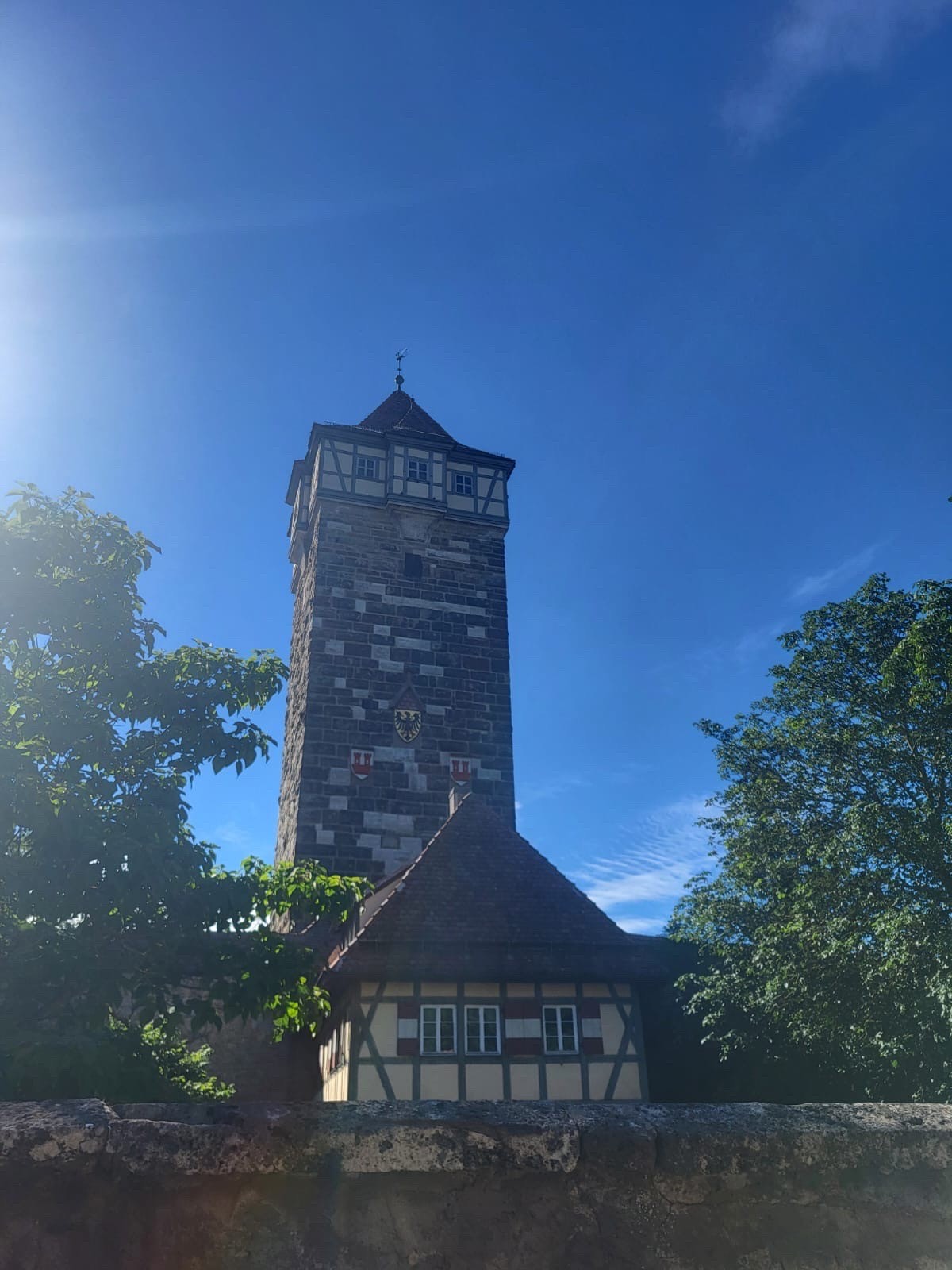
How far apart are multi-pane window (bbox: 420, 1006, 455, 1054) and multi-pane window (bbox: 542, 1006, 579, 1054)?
4.24ft

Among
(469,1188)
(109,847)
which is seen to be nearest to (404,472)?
(109,847)

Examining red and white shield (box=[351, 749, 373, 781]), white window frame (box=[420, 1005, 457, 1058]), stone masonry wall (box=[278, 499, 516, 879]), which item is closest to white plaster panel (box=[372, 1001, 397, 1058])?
white window frame (box=[420, 1005, 457, 1058])

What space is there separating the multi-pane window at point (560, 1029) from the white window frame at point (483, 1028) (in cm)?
63

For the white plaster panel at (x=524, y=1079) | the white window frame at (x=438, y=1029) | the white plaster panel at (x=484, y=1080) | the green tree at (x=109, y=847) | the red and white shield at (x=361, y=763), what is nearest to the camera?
the green tree at (x=109, y=847)

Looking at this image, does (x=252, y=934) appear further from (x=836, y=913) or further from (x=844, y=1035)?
(x=844, y=1035)

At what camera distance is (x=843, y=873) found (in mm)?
13547

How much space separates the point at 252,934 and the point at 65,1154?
280 inches

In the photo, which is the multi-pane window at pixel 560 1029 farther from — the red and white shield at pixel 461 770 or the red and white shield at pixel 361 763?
the red and white shield at pixel 361 763

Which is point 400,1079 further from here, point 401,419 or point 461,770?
point 401,419

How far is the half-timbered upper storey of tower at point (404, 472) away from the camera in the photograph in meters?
23.9

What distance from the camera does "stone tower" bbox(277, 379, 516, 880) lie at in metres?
20.3

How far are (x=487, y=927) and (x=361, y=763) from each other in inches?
288

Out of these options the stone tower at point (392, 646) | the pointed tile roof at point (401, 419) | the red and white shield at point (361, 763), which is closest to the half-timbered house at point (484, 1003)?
the stone tower at point (392, 646)

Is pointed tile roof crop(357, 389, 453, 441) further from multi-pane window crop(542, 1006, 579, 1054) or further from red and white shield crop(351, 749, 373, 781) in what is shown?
multi-pane window crop(542, 1006, 579, 1054)
